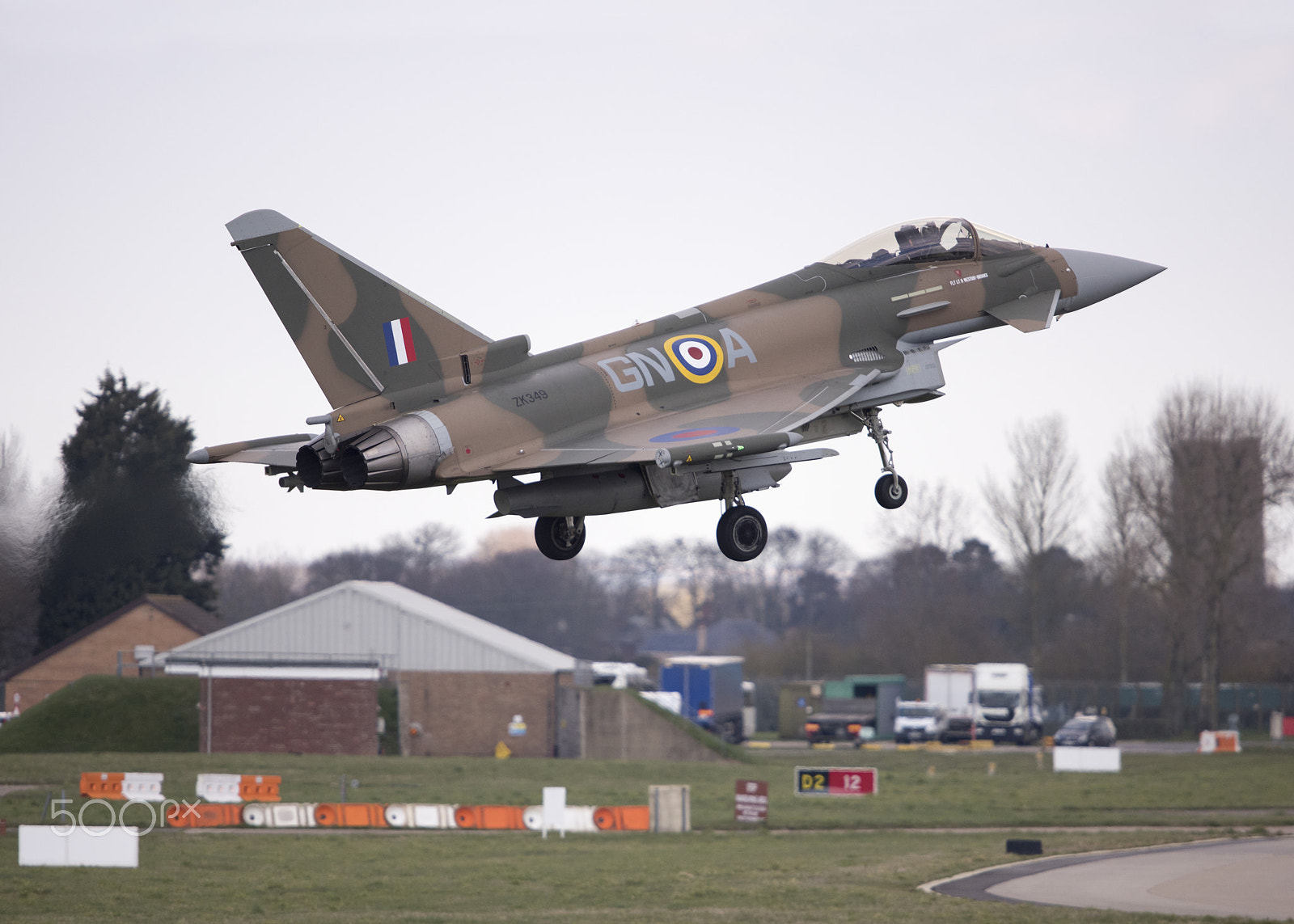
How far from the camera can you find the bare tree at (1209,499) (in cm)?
10575

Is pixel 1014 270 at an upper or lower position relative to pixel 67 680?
upper

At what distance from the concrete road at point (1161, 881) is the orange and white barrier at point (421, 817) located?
18276mm

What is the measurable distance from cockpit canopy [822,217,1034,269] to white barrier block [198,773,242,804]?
3920cm

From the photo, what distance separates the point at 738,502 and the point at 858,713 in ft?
247

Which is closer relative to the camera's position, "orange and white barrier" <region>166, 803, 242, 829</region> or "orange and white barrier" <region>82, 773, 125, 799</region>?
"orange and white barrier" <region>82, 773, 125, 799</region>

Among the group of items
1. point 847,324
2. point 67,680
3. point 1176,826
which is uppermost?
point 847,324

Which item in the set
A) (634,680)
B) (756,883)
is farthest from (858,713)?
(756,883)

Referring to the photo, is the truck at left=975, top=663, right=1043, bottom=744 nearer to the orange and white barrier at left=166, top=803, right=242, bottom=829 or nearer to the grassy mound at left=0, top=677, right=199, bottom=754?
the grassy mound at left=0, top=677, right=199, bottom=754

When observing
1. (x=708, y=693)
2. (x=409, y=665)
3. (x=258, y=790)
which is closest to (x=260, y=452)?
(x=258, y=790)

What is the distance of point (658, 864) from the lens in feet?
157

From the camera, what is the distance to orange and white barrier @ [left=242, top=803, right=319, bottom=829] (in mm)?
53500

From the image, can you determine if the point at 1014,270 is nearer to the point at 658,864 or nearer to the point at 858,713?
the point at 658,864

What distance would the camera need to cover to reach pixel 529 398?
2019 cm

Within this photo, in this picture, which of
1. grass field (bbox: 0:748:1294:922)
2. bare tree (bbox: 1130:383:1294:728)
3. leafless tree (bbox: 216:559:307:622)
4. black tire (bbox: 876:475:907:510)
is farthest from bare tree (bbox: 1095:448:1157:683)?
black tire (bbox: 876:475:907:510)
